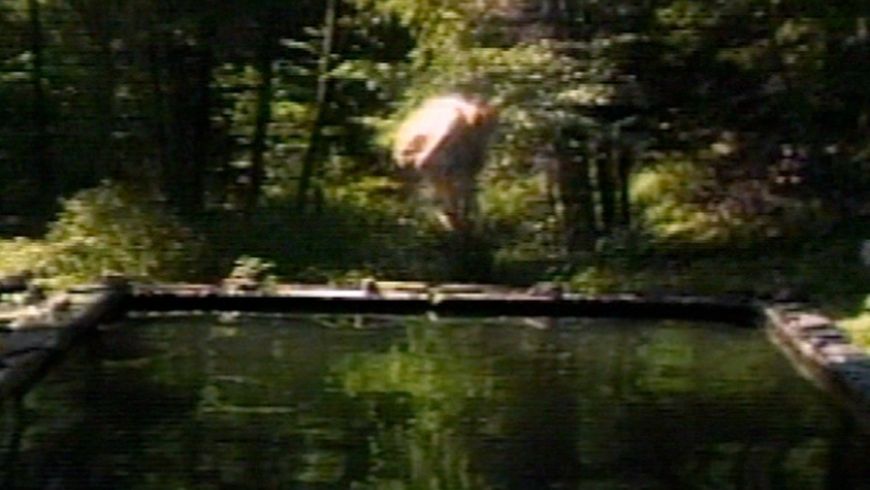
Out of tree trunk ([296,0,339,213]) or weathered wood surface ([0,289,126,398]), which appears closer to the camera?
weathered wood surface ([0,289,126,398])

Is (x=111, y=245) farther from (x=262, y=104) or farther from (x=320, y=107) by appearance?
(x=320, y=107)

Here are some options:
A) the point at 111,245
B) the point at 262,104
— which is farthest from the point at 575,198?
the point at 111,245

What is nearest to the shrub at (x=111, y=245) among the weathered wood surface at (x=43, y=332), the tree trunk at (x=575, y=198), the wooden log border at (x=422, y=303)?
the wooden log border at (x=422, y=303)

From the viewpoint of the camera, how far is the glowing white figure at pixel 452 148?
8.69m

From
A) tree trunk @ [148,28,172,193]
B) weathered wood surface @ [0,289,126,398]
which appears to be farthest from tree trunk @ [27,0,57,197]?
weathered wood surface @ [0,289,126,398]

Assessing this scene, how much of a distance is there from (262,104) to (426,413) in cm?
446

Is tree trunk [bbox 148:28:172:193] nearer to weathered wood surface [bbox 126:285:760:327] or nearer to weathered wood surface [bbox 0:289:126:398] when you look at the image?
weathered wood surface [bbox 126:285:760:327]

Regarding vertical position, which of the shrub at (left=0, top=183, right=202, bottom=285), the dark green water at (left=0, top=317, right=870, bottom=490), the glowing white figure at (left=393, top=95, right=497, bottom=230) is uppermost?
the glowing white figure at (left=393, top=95, right=497, bottom=230)

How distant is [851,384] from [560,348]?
163 cm

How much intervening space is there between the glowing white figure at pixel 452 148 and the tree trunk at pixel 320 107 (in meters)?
0.82

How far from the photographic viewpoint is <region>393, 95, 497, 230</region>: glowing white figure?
28.5ft

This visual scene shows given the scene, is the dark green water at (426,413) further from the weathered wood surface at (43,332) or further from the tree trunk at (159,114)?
the tree trunk at (159,114)

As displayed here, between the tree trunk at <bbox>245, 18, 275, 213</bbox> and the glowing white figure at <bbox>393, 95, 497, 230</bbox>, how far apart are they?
3.61 ft

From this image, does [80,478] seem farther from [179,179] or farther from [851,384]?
[179,179]
